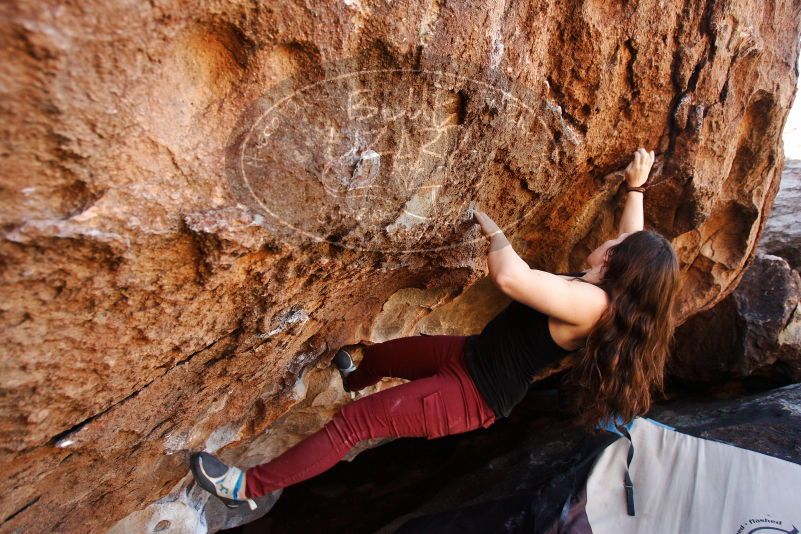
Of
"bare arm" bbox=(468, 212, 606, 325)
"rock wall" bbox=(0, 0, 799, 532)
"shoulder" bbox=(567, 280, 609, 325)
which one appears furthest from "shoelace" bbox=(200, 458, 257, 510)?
"shoulder" bbox=(567, 280, 609, 325)

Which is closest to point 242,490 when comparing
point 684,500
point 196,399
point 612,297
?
point 196,399

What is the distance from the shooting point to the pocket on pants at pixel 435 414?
1.64 meters

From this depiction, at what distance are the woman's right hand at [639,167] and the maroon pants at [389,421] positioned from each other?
41.6 inches

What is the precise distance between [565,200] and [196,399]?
64.8 inches

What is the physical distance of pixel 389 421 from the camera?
1.61 m

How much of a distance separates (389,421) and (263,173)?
89 centimetres

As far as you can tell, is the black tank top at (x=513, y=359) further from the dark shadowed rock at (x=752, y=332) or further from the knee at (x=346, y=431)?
the dark shadowed rock at (x=752, y=332)

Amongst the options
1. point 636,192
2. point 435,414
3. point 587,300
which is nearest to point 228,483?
point 435,414

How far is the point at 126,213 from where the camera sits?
101 cm

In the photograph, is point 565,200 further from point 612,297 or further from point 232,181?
point 232,181

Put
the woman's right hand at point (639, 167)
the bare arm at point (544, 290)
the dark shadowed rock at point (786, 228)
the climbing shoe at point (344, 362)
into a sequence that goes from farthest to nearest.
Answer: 1. the dark shadowed rock at point (786, 228)
2. the climbing shoe at point (344, 362)
3. the woman's right hand at point (639, 167)
4. the bare arm at point (544, 290)

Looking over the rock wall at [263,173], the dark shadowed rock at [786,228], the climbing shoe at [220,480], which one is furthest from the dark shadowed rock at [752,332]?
the climbing shoe at [220,480]

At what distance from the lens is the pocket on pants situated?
1.64 meters

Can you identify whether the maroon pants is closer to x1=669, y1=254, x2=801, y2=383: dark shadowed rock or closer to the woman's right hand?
the woman's right hand
